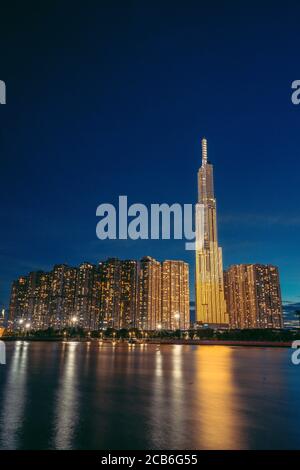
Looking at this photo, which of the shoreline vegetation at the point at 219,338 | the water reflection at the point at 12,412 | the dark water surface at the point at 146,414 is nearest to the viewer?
the water reflection at the point at 12,412

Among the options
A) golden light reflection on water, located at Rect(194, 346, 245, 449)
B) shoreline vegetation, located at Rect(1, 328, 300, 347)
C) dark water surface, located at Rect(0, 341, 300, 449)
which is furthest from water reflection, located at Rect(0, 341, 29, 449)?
shoreline vegetation, located at Rect(1, 328, 300, 347)

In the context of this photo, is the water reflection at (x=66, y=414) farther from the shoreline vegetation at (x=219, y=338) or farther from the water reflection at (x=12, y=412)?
the shoreline vegetation at (x=219, y=338)

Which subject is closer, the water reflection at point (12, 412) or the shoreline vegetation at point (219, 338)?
the water reflection at point (12, 412)

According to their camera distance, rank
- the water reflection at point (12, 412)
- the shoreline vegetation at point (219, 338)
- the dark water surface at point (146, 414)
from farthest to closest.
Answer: the shoreline vegetation at point (219, 338), the dark water surface at point (146, 414), the water reflection at point (12, 412)

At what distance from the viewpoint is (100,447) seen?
41.1 feet

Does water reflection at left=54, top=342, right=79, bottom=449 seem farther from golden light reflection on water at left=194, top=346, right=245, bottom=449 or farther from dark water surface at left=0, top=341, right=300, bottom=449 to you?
golden light reflection on water at left=194, top=346, right=245, bottom=449

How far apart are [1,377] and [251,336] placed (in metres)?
140

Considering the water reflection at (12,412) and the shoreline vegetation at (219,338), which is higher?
the water reflection at (12,412)

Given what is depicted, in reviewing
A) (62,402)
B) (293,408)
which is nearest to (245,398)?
(293,408)

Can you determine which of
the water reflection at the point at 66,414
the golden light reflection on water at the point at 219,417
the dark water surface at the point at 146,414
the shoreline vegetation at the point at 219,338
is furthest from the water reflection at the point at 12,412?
the shoreline vegetation at the point at 219,338
